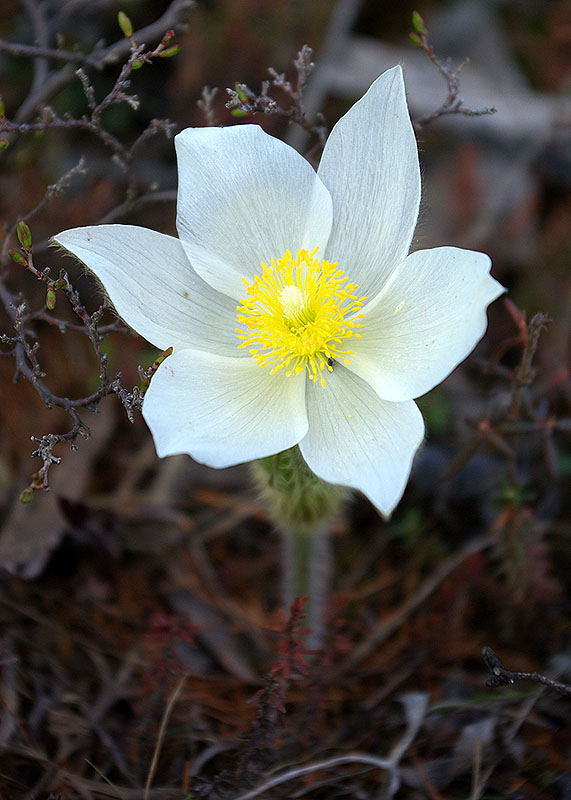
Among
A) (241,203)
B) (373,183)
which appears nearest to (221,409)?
(241,203)

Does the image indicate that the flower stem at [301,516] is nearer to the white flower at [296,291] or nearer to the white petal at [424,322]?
the white flower at [296,291]

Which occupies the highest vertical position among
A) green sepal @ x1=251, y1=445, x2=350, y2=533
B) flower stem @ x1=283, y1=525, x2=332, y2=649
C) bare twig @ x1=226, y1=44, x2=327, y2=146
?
bare twig @ x1=226, y1=44, x2=327, y2=146

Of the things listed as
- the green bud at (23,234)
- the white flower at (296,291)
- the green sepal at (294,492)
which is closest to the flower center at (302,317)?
the white flower at (296,291)

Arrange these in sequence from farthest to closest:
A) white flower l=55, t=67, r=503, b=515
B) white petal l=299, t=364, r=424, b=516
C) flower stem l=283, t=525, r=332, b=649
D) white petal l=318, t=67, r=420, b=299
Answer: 1. flower stem l=283, t=525, r=332, b=649
2. white petal l=318, t=67, r=420, b=299
3. white flower l=55, t=67, r=503, b=515
4. white petal l=299, t=364, r=424, b=516

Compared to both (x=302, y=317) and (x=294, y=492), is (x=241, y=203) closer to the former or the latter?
(x=302, y=317)

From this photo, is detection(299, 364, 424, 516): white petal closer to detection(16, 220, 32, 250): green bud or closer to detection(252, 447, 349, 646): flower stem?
detection(252, 447, 349, 646): flower stem

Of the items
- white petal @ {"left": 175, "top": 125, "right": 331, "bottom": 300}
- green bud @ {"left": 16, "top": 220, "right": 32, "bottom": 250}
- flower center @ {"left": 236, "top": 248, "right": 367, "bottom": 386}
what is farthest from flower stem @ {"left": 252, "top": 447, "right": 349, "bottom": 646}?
green bud @ {"left": 16, "top": 220, "right": 32, "bottom": 250}

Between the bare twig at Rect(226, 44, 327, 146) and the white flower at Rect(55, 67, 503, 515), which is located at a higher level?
the bare twig at Rect(226, 44, 327, 146)
